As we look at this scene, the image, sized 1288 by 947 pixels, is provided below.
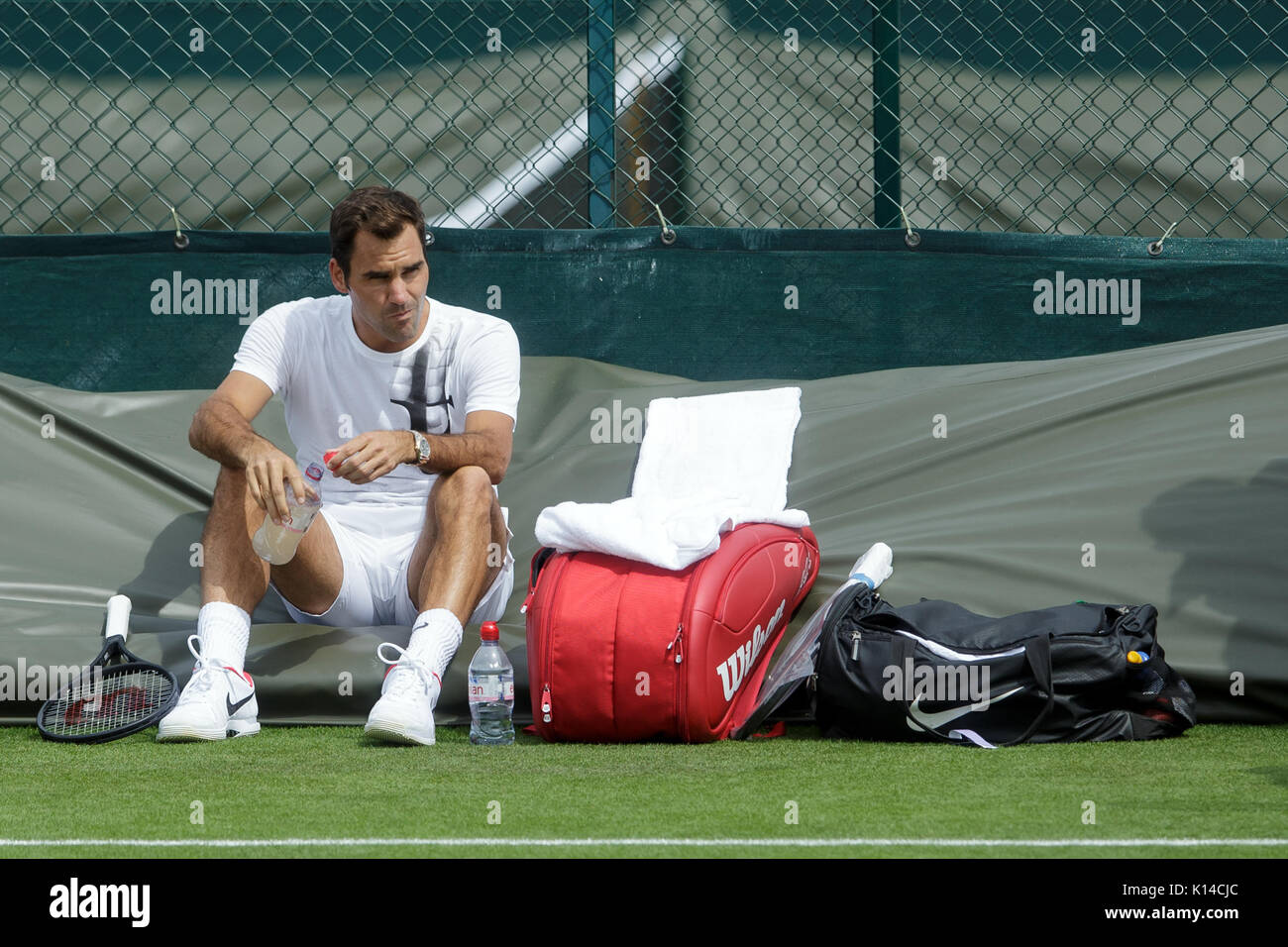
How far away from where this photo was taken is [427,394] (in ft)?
11.9

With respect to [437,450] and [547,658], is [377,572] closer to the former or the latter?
[437,450]

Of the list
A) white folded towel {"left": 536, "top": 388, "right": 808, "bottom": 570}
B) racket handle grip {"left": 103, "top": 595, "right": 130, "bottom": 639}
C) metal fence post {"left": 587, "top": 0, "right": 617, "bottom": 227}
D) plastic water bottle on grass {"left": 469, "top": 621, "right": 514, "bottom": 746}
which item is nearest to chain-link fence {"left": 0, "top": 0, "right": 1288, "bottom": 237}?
metal fence post {"left": 587, "top": 0, "right": 617, "bottom": 227}

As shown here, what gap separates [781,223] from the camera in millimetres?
5027

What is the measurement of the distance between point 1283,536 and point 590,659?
165 cm

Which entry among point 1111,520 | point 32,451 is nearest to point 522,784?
point 1111,520

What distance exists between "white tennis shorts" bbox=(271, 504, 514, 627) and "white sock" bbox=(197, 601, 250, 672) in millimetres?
286

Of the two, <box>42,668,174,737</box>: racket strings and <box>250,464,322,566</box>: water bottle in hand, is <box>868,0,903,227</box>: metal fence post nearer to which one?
<box>250,464,322,566</box>: water bottle in hand

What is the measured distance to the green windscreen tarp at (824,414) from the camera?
3516mm

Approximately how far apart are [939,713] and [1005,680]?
146mm

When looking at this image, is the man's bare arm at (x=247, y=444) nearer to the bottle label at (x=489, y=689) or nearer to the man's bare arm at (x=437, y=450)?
the man's bare arm at (x=437, y=450)

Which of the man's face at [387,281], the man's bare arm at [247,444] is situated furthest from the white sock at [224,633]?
the man's face at [387,281]

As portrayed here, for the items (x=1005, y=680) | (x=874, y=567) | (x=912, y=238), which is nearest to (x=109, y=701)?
(x=874, y=567)
